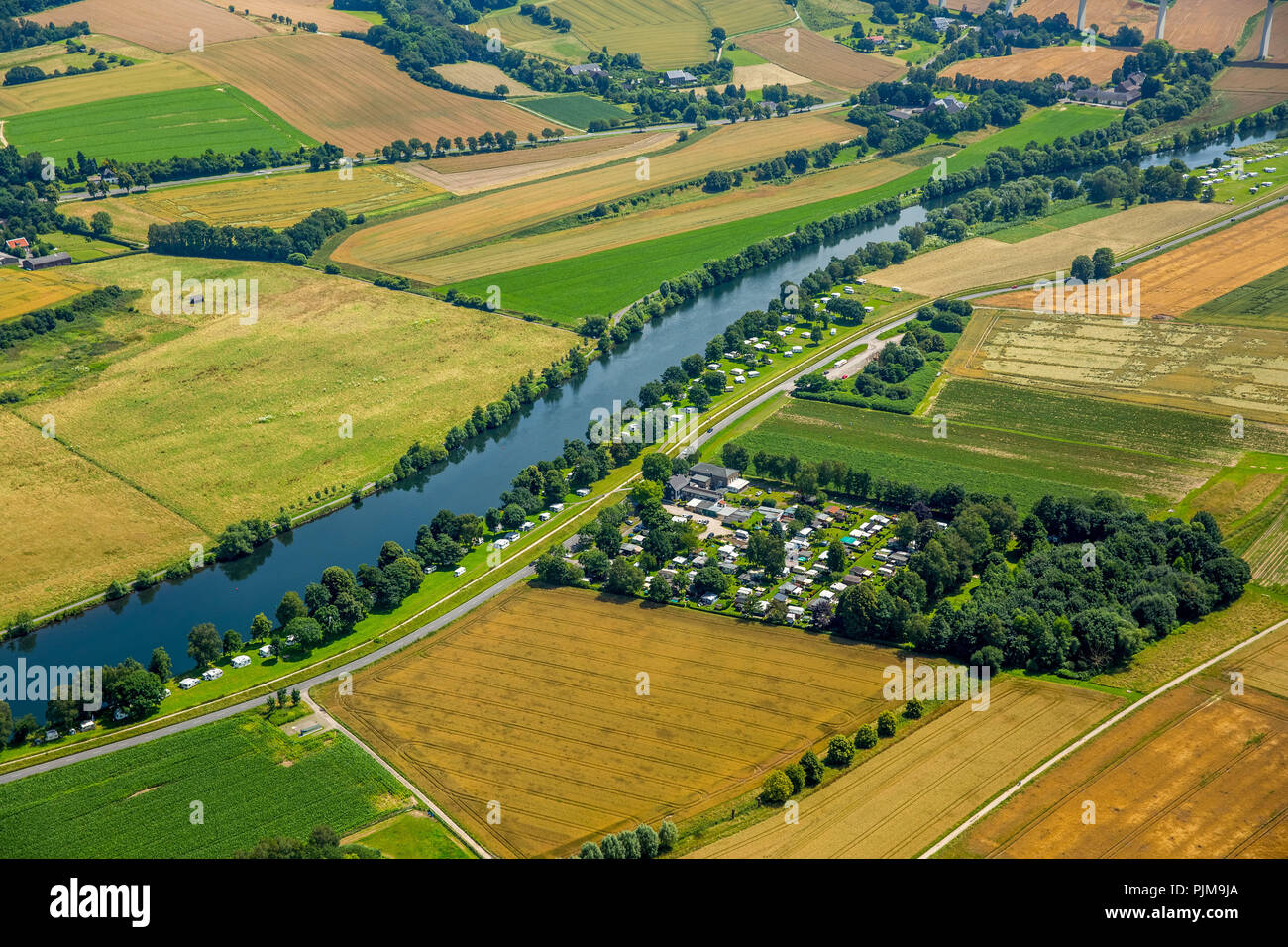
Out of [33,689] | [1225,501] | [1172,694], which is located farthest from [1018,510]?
[33,689]

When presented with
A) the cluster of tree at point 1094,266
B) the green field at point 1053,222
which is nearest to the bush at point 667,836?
the cluster of tree at point 1094,266

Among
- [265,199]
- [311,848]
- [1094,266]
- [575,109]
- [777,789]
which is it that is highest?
[575,109]

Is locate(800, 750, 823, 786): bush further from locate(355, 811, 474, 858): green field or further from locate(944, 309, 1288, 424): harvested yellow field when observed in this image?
locate(944, 309, 1288, 424): harvested yellow field

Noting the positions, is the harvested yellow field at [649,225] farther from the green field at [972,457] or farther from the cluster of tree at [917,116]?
the green field at [972,457]

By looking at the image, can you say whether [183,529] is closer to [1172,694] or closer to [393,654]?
[393,654]

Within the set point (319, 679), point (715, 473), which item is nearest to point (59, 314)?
point (319, 679)

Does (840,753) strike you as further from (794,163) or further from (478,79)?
(478,79)
